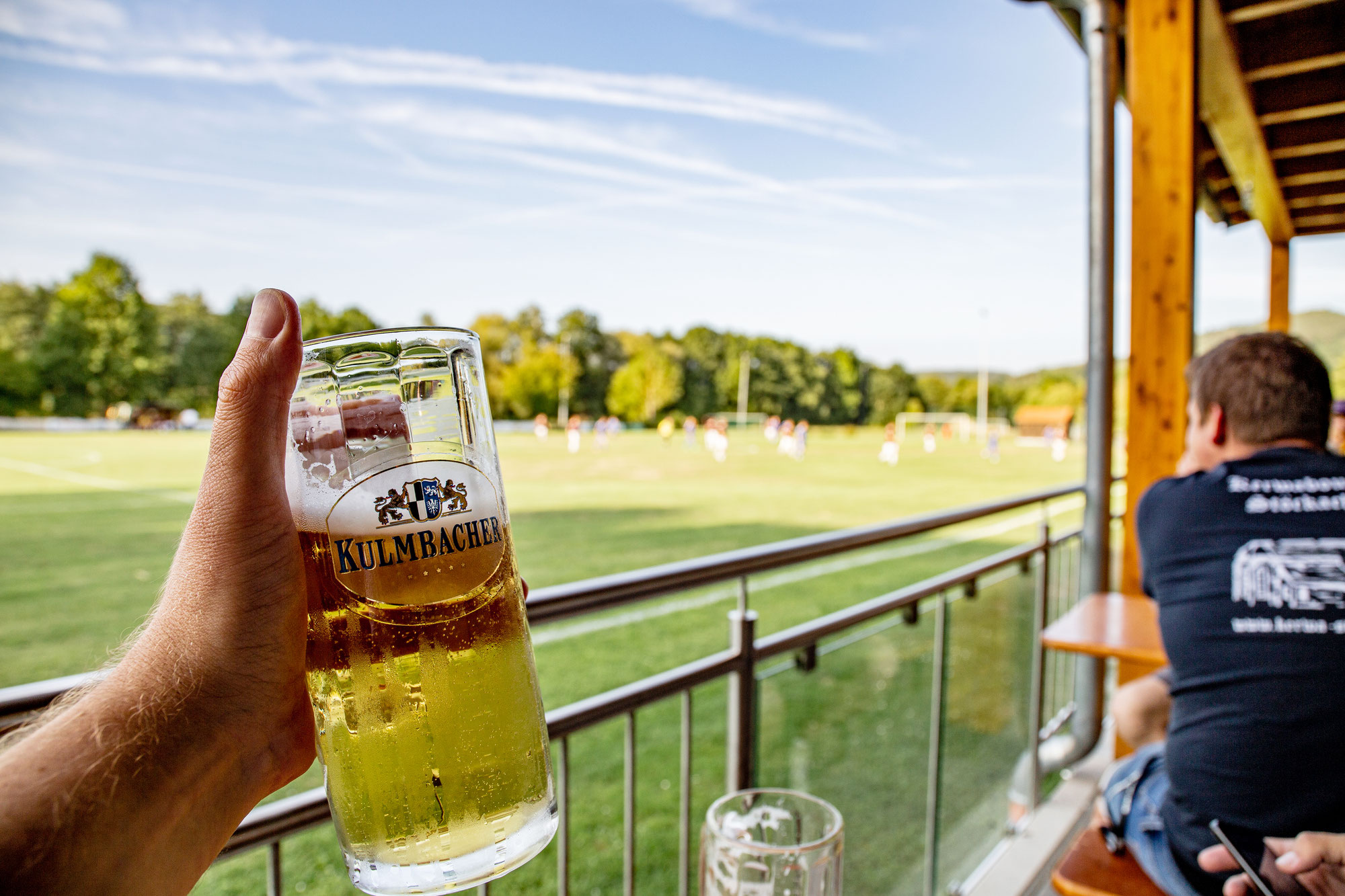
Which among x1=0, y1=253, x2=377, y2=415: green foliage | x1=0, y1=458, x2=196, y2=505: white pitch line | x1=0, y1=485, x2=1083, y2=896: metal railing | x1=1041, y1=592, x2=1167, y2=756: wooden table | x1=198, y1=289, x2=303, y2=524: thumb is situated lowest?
x1=0, y1=458, x2=196, y2=505: white pitch line

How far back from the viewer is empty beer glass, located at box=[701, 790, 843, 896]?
1.94ft

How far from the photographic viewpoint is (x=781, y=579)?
10984 millimetres

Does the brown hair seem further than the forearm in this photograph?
Yes

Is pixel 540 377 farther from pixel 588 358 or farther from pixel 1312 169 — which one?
pixel 1312 169

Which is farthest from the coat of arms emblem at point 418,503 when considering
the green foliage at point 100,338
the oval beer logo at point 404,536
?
the green foliage at point 100,338

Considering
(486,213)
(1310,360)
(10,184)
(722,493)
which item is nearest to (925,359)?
(722,493)

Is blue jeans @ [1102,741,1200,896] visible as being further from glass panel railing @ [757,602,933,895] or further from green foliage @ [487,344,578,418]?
green foliage @ [487,344,578,418]

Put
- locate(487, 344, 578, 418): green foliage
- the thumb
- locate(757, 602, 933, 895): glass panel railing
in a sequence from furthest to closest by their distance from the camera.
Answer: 1. locate(487, 344, 578, 418): green foliage
2. locate(757, 602, 933, 895): glass panel railing
3. the thumb

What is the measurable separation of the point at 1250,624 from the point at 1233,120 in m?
3.74

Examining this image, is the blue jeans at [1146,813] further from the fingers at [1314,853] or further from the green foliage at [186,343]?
the green foliage at [186,343]

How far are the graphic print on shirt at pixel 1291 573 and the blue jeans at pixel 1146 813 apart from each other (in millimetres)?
401

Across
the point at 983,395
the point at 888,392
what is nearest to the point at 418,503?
the point at 888,392

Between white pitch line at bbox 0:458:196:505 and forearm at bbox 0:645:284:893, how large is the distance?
19.7 m

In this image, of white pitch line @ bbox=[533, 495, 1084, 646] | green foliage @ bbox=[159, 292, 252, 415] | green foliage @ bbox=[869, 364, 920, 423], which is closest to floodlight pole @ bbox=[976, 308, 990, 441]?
green foliage @ bbox=[869, 364, 920, 423]
